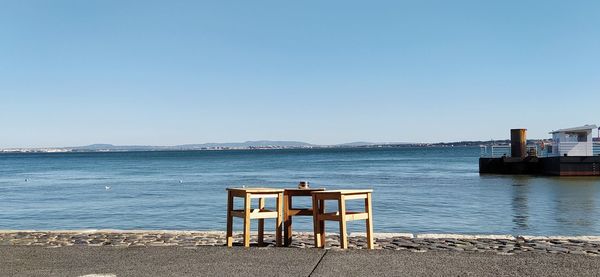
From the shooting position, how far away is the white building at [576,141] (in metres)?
41.5

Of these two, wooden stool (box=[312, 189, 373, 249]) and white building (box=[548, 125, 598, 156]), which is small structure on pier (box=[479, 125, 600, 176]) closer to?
white building (box=[548, 125, 598, 156])

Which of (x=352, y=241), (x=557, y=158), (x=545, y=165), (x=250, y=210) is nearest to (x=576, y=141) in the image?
(x=557, y=158)

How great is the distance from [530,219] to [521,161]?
94.9ft

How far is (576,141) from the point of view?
42.0 metres

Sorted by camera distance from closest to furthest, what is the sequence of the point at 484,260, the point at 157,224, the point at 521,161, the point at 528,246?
the point at 484,260 → the point at 528,246 → the point at 157,224 → the point at 521,161

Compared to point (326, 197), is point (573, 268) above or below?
below

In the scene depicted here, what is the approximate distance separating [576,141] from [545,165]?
8.79 ft

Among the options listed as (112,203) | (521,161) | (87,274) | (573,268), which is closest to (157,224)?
(112,203)

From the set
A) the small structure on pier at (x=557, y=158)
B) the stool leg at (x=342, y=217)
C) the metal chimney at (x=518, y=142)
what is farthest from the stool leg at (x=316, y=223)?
the metal chimney at (x=518, y=142)

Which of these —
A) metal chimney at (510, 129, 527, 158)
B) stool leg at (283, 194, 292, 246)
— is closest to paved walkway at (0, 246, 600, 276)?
stool leg at (283, 194, 292, 246)

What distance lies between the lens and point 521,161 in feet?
150

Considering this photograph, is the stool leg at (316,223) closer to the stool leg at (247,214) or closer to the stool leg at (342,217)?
the stool leg at (342,217)

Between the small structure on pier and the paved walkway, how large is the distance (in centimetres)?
3631

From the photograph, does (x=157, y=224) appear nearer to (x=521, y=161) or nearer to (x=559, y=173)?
(x=559, y=173)
